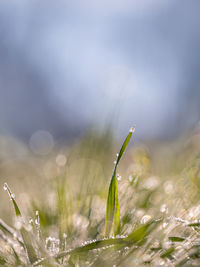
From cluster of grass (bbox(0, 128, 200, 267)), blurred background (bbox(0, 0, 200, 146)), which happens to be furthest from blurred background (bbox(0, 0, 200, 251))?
cluster of grass (bbox(0, 128, 200, 267))

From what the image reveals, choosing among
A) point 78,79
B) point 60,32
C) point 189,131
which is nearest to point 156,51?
point 78,79

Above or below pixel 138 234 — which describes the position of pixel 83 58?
above

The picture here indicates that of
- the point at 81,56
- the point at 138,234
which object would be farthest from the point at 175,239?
the point at 81,56

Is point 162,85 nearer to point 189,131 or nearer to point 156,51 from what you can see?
point 156,51

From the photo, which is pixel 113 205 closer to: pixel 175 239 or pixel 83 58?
pixel 175 239

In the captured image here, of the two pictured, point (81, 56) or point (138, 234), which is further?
point (81, 56)

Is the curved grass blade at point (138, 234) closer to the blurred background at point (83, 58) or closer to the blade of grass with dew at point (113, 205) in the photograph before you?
the blade of grass with dew at point (113, 205)

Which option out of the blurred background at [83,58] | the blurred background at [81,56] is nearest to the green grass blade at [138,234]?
the blurred background at [83,58]

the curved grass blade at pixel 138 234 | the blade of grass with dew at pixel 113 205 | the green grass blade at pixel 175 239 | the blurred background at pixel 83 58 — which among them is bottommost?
Result: the green grass blade at pixel 175 239

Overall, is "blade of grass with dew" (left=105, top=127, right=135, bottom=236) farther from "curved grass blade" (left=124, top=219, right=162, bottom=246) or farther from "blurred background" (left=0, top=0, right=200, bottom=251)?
"blurred background" (left=0, top=0, right=200, bottom=251)
